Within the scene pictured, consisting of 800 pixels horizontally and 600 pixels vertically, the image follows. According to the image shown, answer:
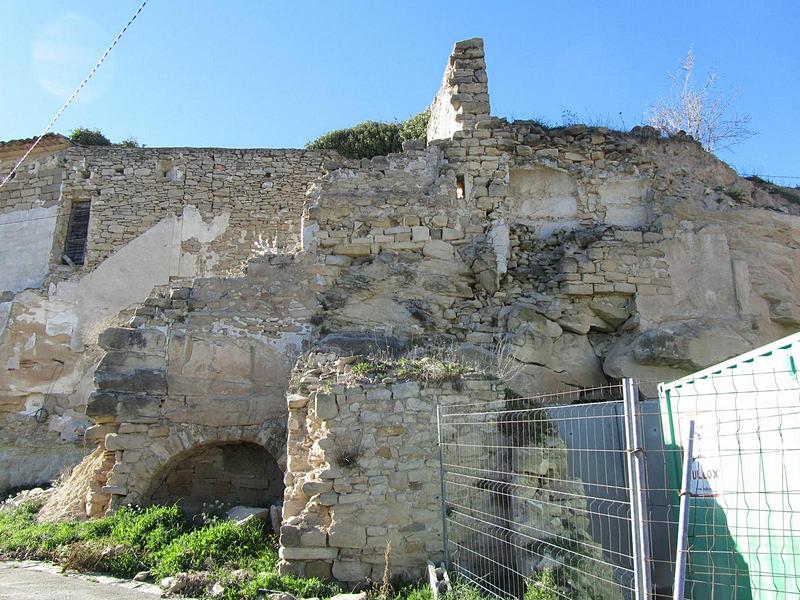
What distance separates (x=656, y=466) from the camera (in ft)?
22.9

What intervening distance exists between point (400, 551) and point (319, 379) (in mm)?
2013

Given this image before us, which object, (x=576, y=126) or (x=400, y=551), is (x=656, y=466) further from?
(x=576, y=126)

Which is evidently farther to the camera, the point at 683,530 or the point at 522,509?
the point at 522,509

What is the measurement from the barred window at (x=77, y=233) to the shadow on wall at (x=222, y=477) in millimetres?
8350

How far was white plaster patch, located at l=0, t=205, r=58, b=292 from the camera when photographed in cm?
1513

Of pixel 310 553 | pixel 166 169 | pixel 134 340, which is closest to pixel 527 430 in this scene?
pixel 310 553

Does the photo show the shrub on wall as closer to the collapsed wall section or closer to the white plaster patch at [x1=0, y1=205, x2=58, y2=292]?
the collapsed wall section

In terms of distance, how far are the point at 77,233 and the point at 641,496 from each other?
1529 cm

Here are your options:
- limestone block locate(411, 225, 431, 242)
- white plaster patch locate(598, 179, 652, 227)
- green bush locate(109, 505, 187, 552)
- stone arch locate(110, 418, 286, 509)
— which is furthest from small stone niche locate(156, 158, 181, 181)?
white plaster patch locate(598, 179, 652, 227)

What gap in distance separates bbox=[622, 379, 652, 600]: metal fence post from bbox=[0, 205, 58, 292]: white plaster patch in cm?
1481

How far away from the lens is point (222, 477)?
8.82 metres

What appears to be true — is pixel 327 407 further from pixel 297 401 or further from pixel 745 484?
pixel 745 484

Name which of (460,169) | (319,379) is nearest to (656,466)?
(319,379)

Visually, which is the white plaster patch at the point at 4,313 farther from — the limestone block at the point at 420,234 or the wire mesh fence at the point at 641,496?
the wire mesh fence at the point at 641,496
